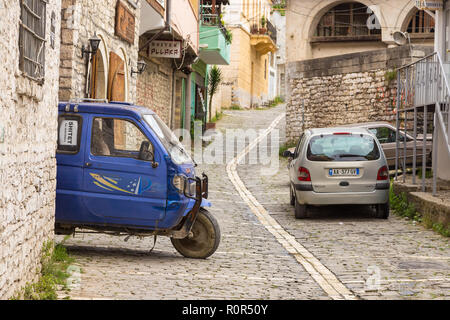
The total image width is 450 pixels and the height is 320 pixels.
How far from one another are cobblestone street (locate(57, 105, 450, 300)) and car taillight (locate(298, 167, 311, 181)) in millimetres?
797

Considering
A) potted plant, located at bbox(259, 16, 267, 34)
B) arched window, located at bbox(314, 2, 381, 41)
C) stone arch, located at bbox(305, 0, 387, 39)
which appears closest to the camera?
stone arch, located at bbox(305, 0, 387, 39)

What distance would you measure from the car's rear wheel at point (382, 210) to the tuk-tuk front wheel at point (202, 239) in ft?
17.2

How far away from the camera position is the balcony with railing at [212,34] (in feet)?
102

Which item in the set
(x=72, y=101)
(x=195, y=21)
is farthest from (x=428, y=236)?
(x=195, y=21)

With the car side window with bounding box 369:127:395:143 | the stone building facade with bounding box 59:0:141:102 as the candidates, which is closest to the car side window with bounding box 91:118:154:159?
the stone building facade with bounding box 59:0:141:102

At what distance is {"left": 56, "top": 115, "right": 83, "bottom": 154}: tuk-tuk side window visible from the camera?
9031mm

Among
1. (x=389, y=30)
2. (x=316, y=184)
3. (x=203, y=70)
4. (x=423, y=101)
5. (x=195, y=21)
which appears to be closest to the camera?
(x=316, y=184)

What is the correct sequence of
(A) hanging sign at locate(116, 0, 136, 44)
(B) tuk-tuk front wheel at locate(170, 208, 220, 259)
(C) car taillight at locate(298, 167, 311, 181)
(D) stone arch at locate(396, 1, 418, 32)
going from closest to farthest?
(B) tuk-tuk front wheel at locate(170, 208, 220, 259)
(C) car taillight at locate(298, 167, 311, 181)
(A) hanging sign at locate(116, 0, 136, 44)
(D) stone arch at locate(396, 1, 418, 32)

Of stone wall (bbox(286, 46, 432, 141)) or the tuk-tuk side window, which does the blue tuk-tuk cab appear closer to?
the tuk-tuk side window

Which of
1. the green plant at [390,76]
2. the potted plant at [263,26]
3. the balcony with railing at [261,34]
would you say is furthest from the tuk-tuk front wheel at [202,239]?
the potted plant at [263,26]

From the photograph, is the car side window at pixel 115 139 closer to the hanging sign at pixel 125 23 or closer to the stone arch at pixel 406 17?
the hanging sign at pixel 125 23

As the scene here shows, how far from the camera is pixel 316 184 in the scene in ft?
44.5
